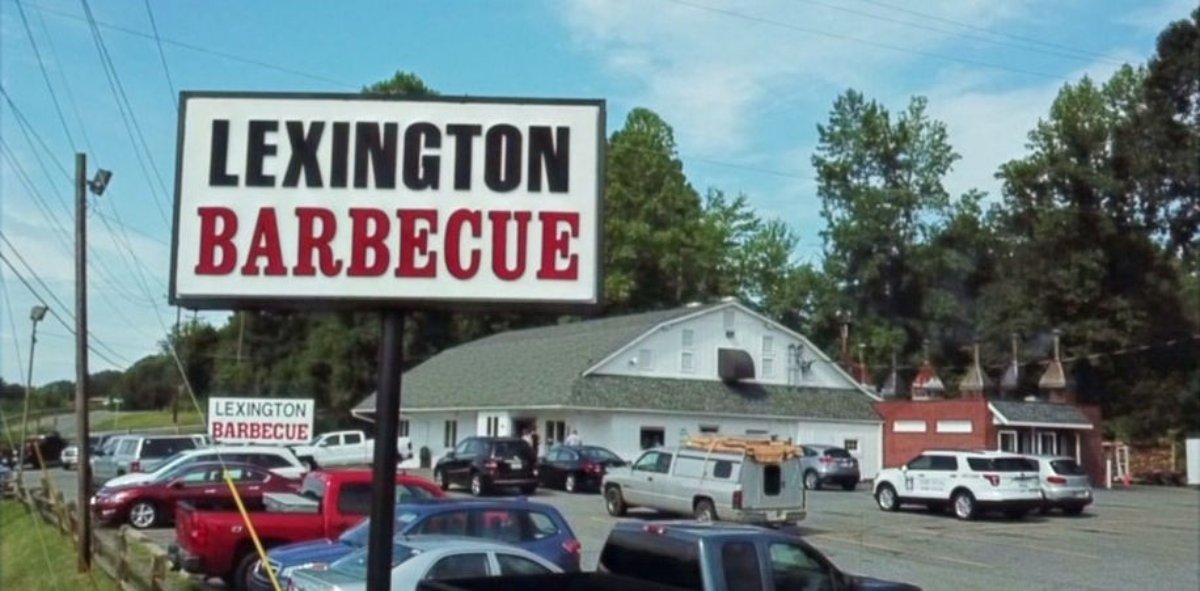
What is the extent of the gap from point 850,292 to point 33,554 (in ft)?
209

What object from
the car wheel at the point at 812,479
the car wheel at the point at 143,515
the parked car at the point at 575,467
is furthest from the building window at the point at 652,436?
the car wheel at the point at 143,515

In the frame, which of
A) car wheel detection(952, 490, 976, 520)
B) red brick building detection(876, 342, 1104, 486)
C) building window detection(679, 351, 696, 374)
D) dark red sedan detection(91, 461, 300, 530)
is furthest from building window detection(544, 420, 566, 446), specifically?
dark red sedan detection(91, 461, 300, 530)

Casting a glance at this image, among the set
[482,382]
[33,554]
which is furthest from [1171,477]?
[33,554]

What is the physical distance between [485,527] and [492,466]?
22.9 meters

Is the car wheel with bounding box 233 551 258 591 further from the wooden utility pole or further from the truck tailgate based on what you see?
the truck tailgate

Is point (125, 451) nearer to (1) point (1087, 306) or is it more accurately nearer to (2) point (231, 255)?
(2) point (231, 255)

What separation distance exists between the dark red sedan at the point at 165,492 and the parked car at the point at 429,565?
49.9 feet

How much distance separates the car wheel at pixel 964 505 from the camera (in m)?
37.0

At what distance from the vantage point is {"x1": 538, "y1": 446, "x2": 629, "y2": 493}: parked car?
42344 millimetres

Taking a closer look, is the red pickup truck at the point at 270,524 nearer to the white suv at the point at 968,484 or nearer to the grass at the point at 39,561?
the grass at the point at 39,561

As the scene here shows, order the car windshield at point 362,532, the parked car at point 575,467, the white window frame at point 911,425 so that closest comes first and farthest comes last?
the car windshield at point 362,532
the parked car at point 575,467
the white window frame at point 911,425

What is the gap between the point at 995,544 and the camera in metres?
30.5

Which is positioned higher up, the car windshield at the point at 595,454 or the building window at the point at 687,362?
the building window at the point at 687,362

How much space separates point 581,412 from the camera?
51062mm
